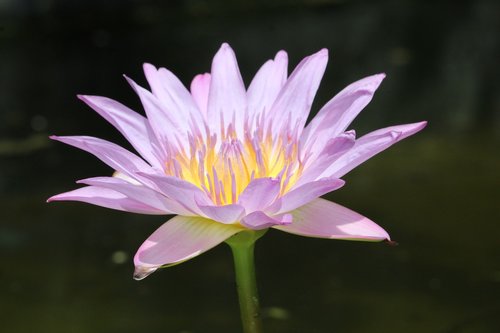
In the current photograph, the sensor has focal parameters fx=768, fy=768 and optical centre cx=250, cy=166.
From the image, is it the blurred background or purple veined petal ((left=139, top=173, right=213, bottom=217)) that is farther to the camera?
the blurred background

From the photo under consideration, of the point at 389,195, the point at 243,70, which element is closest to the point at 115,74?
the point at 243,70

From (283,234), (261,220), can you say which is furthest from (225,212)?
(283,234)

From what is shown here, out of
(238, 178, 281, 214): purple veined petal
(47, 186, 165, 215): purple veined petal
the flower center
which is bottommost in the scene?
(238, 178, 281, 214): purple veined petal

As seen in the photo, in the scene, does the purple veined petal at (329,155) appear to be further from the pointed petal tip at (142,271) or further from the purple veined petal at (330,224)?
the pointed petal tip at (142,271)

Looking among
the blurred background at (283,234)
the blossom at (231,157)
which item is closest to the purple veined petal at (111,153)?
the blossom at (231,157)

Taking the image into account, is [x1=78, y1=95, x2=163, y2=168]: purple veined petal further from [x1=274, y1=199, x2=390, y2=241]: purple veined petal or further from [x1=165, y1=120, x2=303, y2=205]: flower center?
[x1=274, y1=199, x2=390, y2=241]: purple veined petal

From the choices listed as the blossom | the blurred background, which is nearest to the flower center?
the blossom

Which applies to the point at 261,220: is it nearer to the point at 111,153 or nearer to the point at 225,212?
the point at 225,212

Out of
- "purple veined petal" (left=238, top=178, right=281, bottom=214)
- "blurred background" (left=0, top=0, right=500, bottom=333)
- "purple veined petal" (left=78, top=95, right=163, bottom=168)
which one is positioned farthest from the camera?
"blurred background" (left=0, top=0, right=500, bottom=333)
